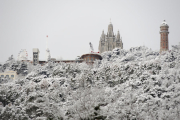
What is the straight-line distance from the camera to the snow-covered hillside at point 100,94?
45875 mm

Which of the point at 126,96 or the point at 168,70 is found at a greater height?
the point at 168,70

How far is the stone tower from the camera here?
344ft

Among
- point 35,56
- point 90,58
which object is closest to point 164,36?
point 90,58

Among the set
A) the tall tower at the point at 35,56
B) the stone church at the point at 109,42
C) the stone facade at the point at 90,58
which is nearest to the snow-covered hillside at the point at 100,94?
the stone facade at the point at 90,58

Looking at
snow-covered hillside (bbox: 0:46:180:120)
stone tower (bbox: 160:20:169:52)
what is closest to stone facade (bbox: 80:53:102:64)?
snow-covered hillside (bbox: 0:46:180:120)

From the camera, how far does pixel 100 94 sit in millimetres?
56812

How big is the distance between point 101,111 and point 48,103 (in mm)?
13983

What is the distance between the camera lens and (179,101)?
52.0m

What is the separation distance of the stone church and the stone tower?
20.1 metres

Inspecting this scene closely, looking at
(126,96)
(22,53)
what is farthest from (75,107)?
(22,53)

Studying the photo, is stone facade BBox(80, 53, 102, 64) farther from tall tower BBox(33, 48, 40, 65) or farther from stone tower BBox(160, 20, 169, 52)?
stone tower BBox(160, 20, 169, 52)

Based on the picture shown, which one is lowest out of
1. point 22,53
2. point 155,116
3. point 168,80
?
point 155,116

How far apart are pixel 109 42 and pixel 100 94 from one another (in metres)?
68.7

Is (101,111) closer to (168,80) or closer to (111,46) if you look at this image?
(168,80)
